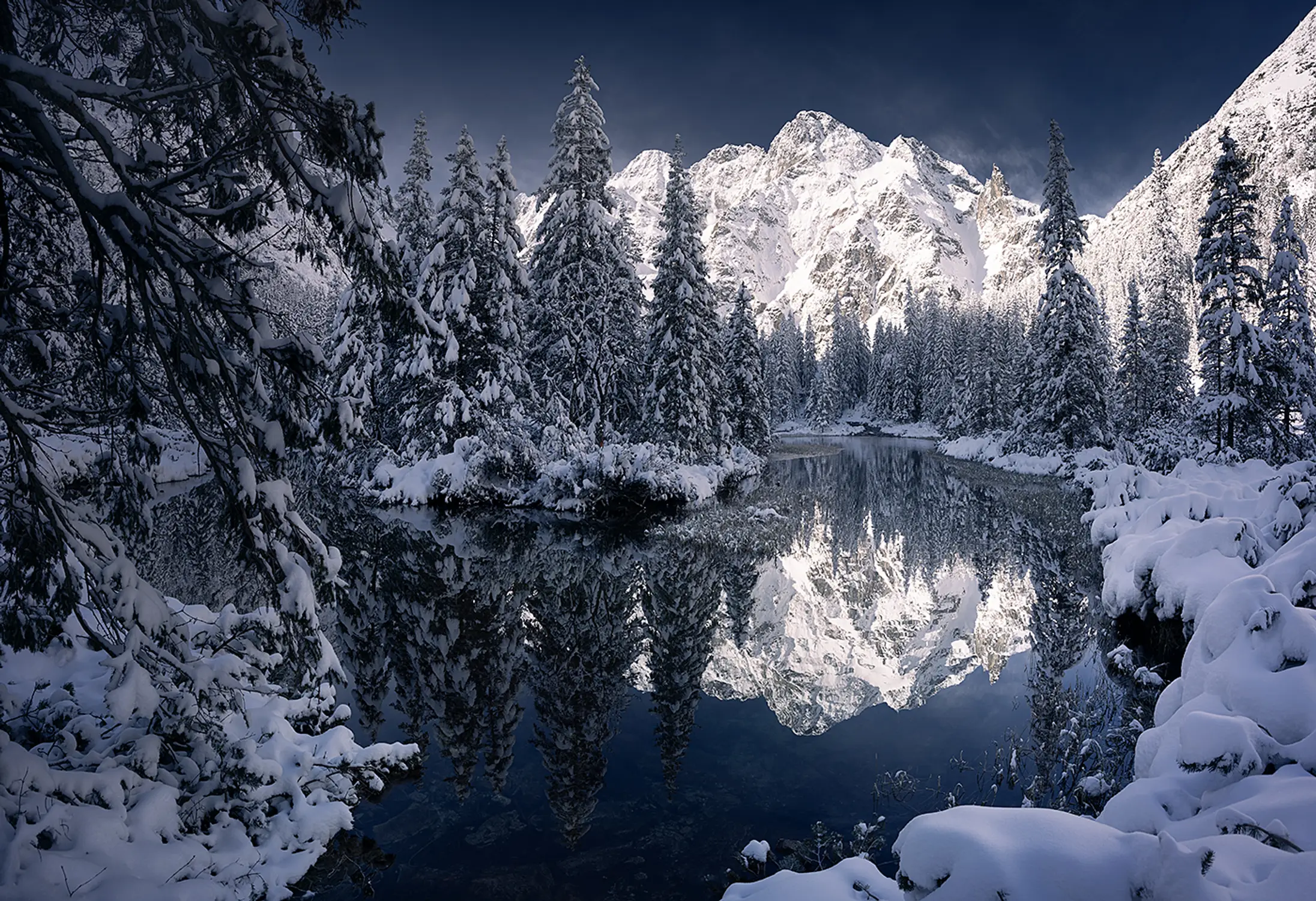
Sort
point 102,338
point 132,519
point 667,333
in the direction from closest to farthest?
point 102,338, point 132,519, point 667,333

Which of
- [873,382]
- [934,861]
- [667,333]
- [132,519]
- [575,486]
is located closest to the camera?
[934,861]

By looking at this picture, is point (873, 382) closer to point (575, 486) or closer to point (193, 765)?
point (575, 486)

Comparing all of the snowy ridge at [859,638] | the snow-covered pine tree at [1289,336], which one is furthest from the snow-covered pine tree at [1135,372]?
the snowy ridge at [859,638]

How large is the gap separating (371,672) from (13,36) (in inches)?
324

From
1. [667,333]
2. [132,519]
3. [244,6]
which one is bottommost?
[132,519]

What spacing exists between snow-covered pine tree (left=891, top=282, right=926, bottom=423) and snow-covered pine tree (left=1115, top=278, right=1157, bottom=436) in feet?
131

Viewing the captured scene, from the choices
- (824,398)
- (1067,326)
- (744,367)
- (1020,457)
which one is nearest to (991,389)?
(1020,457)

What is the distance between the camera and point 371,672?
376 inches

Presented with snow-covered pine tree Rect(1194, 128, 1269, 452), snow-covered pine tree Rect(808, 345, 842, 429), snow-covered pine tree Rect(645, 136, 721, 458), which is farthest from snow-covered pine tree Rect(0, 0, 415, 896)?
snow-covered pine tree Rect(808, 345, 842, 429)

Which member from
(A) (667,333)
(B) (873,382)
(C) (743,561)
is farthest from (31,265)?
(B) (873,382)

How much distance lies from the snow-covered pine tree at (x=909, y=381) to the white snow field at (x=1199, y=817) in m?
85.7

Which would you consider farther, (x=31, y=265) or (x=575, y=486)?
(x=575, y=486)

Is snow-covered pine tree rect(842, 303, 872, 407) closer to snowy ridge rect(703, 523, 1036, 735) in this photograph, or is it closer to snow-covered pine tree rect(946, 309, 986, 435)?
snow-covered pine tree rect(946, 309, 986, 435)

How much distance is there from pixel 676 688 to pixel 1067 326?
97.1 feet
